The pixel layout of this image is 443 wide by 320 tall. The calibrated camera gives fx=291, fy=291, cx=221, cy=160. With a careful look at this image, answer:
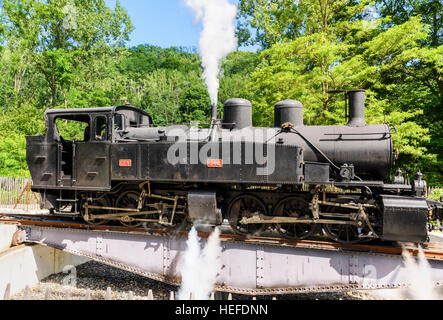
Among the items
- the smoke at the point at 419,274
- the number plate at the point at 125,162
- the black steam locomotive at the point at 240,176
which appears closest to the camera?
the smoke at the point at 419,274

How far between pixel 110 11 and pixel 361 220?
28.7m

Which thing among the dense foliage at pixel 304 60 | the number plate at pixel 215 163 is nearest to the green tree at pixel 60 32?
the dense foliage at pixel 304 60

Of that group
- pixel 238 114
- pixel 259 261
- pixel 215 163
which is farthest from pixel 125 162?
pixel 259 261

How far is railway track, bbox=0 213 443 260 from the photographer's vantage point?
17.5 feet

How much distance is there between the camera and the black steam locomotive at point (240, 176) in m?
5.56

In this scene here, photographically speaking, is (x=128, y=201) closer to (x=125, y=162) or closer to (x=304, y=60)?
(x=125, y=162)

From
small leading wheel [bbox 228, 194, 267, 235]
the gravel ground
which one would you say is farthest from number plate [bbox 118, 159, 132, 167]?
the gravel ground

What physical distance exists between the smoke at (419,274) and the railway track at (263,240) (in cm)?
9

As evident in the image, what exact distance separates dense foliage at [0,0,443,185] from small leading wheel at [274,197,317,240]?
A: 2480mm

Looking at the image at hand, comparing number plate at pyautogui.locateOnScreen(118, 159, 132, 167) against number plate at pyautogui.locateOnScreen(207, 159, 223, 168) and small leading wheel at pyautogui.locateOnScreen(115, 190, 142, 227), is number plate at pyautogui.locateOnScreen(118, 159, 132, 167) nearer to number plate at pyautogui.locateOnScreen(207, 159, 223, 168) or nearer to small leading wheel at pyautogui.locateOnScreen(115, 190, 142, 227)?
small leading wheel at pyautogui.locateOnScreen(115, 190, 142, 227)

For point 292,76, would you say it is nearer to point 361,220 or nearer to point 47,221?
point 361,220

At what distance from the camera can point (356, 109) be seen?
6.28m

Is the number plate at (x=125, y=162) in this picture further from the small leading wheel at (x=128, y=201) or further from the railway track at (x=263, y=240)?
the railway track at (x=263, y=240)

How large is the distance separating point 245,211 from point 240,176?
95cm
